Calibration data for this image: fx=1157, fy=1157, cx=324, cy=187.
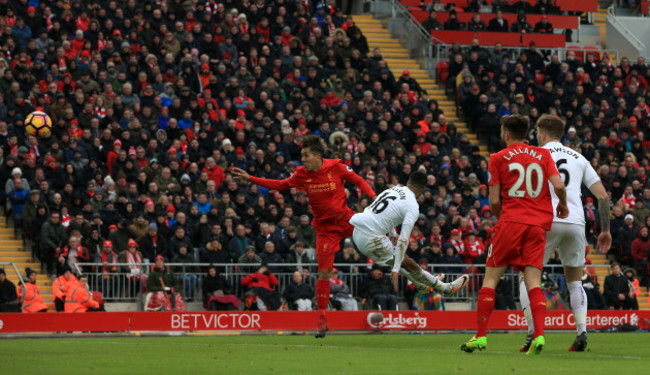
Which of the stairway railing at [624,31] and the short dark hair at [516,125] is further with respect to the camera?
the stairway railing at [624,31]

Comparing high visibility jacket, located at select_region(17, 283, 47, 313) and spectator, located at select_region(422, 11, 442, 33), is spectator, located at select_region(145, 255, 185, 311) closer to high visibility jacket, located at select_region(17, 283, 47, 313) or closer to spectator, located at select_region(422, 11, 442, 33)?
high visibility jacket, located at select_region(17, 283, 47, 313)

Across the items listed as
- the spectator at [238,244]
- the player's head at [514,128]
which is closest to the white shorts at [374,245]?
the player's head at [514,128]

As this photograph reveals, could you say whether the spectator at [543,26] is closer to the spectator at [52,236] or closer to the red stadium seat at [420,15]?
the red stadium seat at [420,15]

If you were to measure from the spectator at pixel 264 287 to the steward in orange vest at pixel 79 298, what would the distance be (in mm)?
3152

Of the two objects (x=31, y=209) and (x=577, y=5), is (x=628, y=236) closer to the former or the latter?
(x=577, y=5)

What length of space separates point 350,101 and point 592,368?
71.0 feet

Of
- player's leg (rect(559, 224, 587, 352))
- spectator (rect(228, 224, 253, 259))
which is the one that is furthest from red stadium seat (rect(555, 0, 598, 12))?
player's leg (rect(559, 224, 587, 352))

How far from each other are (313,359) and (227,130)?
17.1 meters

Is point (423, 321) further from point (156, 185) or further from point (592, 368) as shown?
point (592, 368)

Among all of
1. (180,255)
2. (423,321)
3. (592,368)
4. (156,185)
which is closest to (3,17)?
(156,185)

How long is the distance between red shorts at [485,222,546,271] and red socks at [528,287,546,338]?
0.29 m

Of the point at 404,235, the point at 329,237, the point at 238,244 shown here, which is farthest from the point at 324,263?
A: the point at 238,244

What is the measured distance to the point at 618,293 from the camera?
26234 mm

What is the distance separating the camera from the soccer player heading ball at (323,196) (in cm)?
1599
